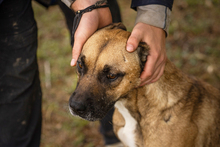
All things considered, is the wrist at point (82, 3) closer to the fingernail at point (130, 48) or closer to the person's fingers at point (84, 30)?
the person's fingers at point (84, 30)

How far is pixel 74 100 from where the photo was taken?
2.18 m

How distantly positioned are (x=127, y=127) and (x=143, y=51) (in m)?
1.04

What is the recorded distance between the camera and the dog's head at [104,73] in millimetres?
2186

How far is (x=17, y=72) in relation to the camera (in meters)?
2.72

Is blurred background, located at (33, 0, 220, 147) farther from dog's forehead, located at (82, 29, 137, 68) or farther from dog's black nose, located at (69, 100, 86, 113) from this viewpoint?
dog's forehead, located at (82, 29, 137, 68)

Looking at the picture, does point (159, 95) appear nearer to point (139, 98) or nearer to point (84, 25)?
point (139, 98)

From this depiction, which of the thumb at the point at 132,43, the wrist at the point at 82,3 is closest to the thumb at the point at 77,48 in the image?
the wrist at the point at 82,3

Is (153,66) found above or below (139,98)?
above

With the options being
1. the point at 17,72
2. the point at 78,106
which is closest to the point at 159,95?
the point at 78,106

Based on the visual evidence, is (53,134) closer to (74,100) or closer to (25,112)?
(25,112)

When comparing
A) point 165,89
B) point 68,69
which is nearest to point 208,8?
point 68,69

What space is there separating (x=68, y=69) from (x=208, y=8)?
4.56 metres

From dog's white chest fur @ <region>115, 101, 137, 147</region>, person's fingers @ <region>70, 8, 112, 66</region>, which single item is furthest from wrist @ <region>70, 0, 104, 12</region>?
dog's white chest fur @ <region>115, 101, 137, 147</region>

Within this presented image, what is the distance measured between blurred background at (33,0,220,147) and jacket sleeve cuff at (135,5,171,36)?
7.69 ft
